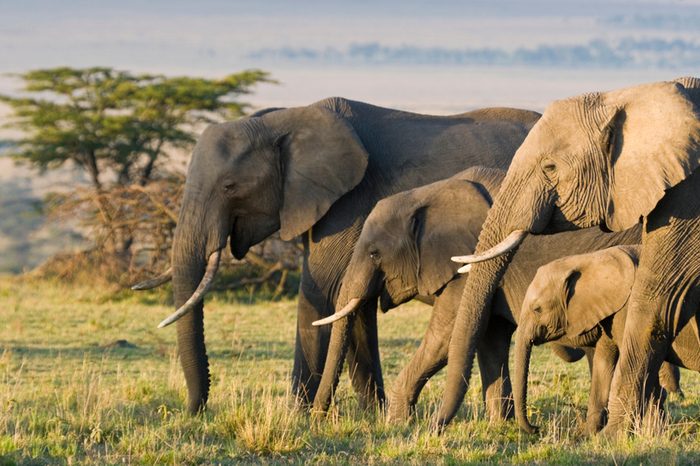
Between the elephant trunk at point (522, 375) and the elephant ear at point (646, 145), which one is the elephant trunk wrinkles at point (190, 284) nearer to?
the elephant trunk at point (522, 375)

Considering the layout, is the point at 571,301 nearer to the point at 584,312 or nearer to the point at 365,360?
the point at 584,312

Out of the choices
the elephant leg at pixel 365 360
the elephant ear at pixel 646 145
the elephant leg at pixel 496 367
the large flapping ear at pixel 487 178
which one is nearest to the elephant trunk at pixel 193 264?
the elephant leg at pixel 365 360

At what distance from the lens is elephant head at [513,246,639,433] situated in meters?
8.20

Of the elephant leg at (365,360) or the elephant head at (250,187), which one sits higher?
the elephant head at (250,187)

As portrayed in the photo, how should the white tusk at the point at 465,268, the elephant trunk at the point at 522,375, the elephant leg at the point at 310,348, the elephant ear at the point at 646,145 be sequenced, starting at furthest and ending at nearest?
the elephant leg at the point at 310,348 → the white tusk at the point at 465,268 → the elephant trunk at the point at 522,375 → the elephant ear at the point at 646,145

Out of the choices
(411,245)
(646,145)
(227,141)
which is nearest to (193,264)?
(227,141)

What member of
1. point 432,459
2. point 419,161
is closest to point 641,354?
point 432,459

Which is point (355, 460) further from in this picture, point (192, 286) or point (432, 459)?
point (192, 286)

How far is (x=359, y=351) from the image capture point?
33.1ft

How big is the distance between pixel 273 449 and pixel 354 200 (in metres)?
2.88

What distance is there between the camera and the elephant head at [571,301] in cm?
820

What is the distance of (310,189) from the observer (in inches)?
407

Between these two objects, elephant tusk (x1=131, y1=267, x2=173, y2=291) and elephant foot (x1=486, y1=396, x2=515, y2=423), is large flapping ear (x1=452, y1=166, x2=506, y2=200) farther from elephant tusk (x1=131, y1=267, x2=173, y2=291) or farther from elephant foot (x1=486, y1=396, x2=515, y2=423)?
elephant tusk (x1=131, y1=267, x2=173, y2=291)

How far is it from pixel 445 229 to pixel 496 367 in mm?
919
